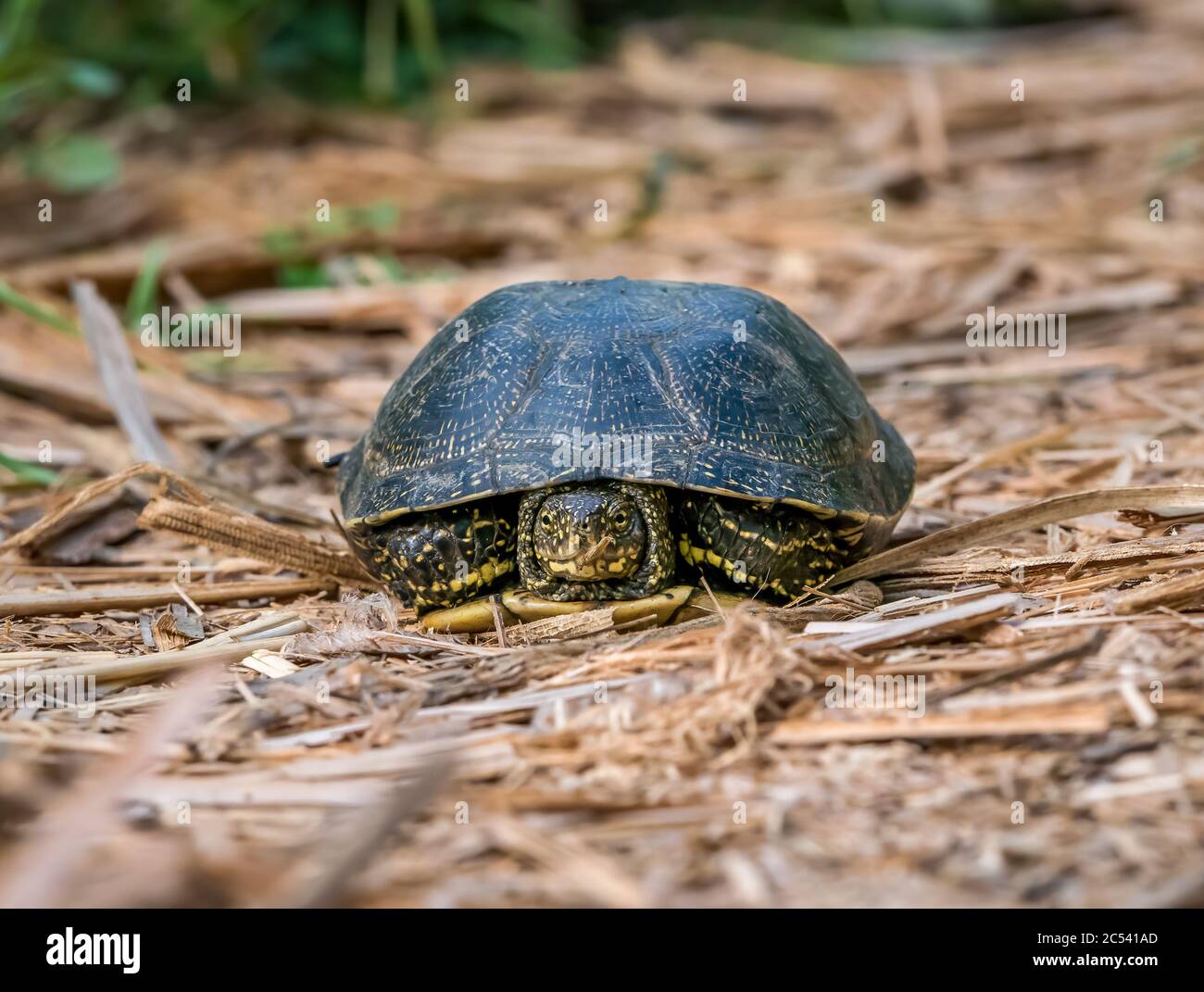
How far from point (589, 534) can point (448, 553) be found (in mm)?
507

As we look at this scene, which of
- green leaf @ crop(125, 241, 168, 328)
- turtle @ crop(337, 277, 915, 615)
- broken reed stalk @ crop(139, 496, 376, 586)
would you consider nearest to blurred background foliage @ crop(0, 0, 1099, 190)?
green leaf @ crop(125, 241, 168, 328)

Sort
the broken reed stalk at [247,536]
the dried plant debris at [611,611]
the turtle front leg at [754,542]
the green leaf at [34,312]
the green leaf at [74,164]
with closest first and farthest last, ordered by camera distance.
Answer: the dried plant debris at [611,611] < the turtle front leg at [754,542] < the broken reed stalk at [247,536] < the green leaf at [34,312] < the green leaf at [74,164]

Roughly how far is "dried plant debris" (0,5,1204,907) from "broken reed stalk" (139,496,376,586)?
0.01 metres

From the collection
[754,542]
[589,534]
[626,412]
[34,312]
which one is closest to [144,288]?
[34,312]

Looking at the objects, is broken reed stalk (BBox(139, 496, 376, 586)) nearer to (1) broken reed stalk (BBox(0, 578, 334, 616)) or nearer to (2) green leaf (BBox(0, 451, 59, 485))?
(1) broken reed stalk (BBox(0, 578, 334, 616))

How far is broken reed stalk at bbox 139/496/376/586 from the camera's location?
430cm

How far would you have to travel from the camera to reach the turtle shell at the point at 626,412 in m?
3.75

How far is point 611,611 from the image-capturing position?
148 inches

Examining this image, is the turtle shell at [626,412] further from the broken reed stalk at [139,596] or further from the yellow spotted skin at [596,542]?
the broken reed stalk at [139,596]

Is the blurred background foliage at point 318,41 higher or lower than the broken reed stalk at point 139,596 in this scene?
higher

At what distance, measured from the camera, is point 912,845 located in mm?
2529

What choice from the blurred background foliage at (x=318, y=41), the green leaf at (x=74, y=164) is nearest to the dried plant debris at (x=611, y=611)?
the green leaf at (x=74, y=164)
